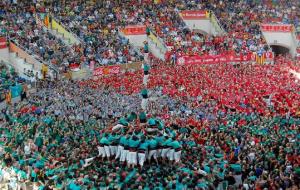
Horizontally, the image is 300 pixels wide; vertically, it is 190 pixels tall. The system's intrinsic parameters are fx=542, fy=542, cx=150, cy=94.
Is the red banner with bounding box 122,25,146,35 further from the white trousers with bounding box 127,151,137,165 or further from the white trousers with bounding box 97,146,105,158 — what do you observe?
the white trousers with bounding box 127,151,137,165

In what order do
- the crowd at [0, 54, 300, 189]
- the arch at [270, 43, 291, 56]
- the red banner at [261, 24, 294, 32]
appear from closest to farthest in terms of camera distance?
1. the crowd at [0, 54, 300, 189]
2. the red banner at [261, 24, 294, 32]
3. the arch at [270, 43, 291, 56]

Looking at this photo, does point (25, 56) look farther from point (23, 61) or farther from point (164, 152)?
point (164, 152)

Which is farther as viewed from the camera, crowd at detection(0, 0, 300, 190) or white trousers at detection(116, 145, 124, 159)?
white trousers at detection(116, 145, 124, 159)

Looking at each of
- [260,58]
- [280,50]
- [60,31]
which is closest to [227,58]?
[260,58]

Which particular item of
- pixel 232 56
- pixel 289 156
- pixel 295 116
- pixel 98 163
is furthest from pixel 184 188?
pixel 232 56

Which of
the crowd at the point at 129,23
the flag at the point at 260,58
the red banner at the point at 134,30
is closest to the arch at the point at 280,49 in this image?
the crowd at the point at 129,23

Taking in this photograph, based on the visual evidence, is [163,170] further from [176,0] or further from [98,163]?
[176,0]

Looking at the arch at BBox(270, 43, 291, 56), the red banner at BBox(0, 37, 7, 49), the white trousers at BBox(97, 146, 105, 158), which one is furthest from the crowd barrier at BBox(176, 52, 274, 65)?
the white trousers at BBox(97, 146, 105, 158)

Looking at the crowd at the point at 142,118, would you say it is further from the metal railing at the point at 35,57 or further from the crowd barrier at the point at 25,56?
the crowd barrier at the point at 25,56
